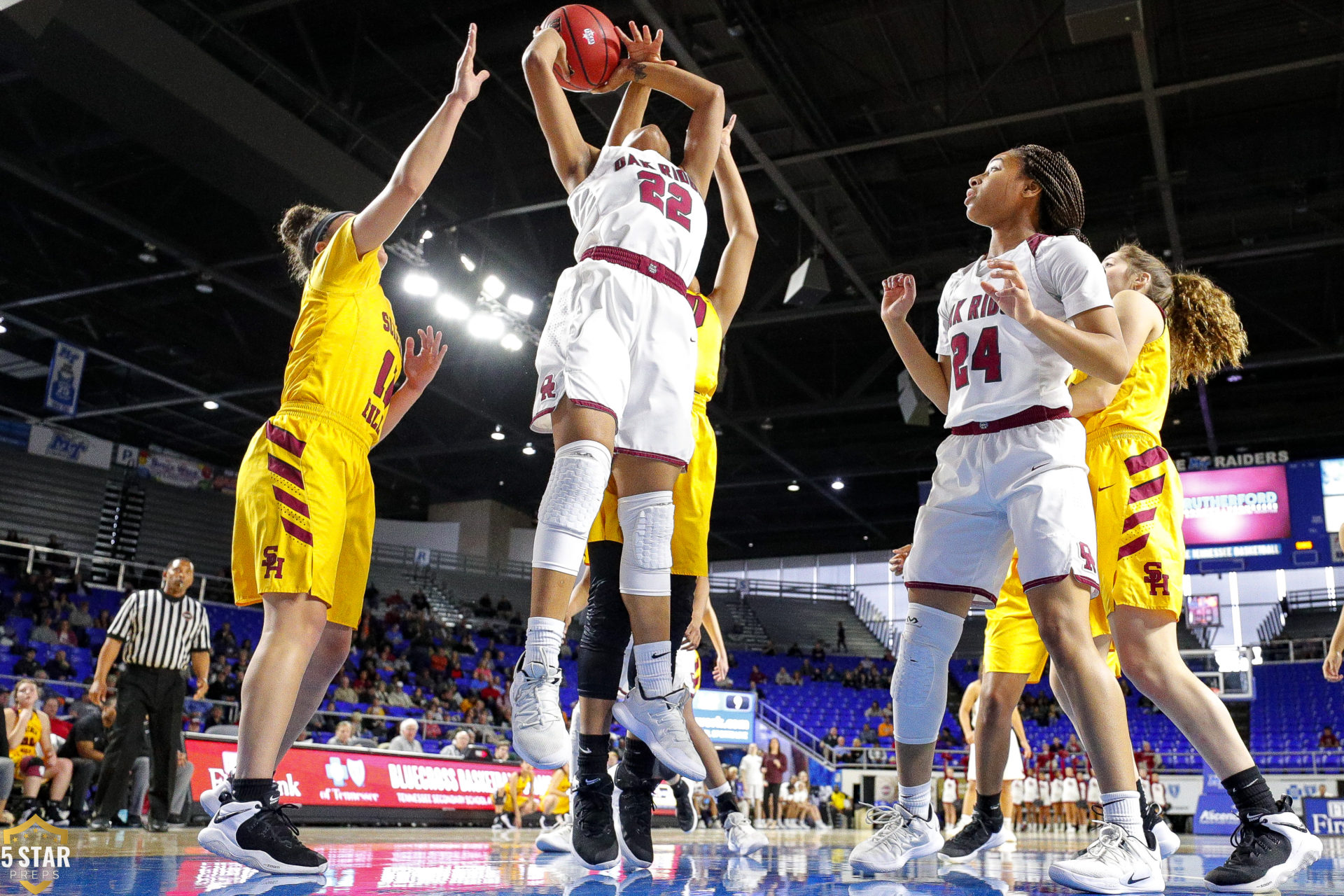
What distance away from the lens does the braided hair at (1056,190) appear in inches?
124

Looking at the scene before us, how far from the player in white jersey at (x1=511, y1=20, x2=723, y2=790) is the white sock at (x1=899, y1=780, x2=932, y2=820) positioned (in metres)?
0.77

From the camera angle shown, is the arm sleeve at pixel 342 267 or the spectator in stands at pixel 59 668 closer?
the arm sleeve at pixel 342 267

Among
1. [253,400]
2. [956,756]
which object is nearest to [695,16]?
[253,400]

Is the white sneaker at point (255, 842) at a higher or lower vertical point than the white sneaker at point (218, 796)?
lower

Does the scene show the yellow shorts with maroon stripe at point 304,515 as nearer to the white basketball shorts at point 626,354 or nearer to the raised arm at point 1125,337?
the white basketball shorts at point 626,354

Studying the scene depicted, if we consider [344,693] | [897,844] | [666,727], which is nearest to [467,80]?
[666,727]

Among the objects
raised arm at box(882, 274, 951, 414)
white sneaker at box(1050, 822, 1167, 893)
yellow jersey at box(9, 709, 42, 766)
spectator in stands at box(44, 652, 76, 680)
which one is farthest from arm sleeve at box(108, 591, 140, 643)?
spectator in stands at box(44, 652, 76, 680)

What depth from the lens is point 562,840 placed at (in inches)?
134

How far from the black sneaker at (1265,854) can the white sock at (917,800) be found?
0.72 meters

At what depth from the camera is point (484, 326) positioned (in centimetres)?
1416

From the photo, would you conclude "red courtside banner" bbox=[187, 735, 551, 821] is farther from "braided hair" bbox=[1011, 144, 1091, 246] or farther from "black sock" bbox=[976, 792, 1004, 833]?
"braided hair" bbox=[1011, 144, 1091, 246]

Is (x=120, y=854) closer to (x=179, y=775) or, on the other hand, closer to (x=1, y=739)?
(x=1, y=739)

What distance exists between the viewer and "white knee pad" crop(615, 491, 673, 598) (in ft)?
8.71

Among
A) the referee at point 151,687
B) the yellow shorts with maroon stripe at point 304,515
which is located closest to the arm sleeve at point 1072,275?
the yellow shorts with maroon stripe at point 304,515
